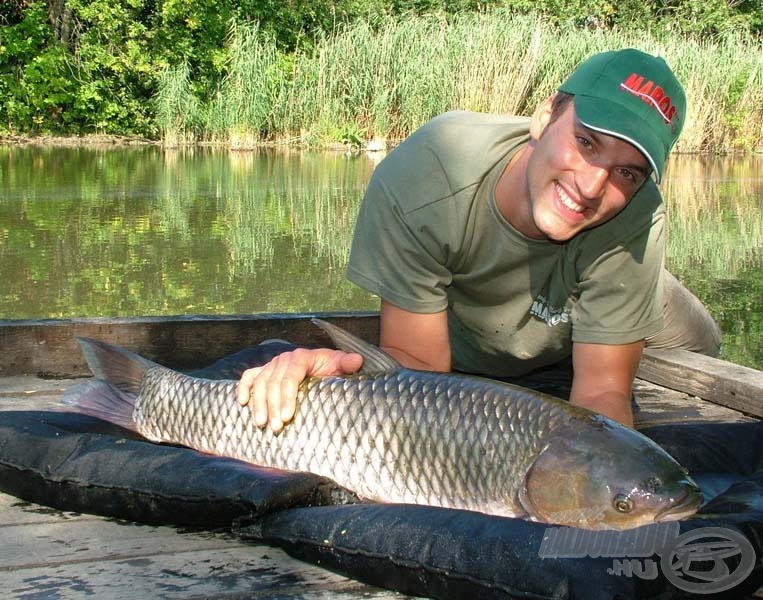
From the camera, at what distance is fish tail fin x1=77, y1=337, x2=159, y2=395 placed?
7.60ft

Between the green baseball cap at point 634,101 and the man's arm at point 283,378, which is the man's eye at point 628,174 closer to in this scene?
the green baseball cap at point 634,101

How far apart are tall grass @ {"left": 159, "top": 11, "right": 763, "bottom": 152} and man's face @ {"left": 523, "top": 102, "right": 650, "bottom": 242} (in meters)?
12.1

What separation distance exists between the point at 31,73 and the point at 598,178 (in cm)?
1705

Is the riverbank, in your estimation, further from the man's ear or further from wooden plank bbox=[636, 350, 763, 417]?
the man's ear

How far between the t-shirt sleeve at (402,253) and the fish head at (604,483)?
0.62 m

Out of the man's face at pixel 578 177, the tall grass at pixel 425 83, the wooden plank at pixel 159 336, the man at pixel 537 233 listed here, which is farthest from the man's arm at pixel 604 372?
the tall grass at pixel 425 83

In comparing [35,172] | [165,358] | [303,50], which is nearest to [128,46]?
[303,50]

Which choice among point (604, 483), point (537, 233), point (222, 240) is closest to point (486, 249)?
point (537, 233)

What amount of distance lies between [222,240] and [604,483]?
5.59 meters

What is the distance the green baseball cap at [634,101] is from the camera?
80.7 inches

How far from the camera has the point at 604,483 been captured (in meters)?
1.75

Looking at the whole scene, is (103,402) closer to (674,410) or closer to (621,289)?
(621,289)

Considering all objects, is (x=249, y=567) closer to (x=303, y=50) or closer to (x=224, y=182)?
(x=224, y=182)

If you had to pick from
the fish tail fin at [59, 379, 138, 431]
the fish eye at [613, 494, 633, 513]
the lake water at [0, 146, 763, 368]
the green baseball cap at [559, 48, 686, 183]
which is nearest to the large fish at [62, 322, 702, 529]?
the fish eye at [613, 494, 633, 513]
